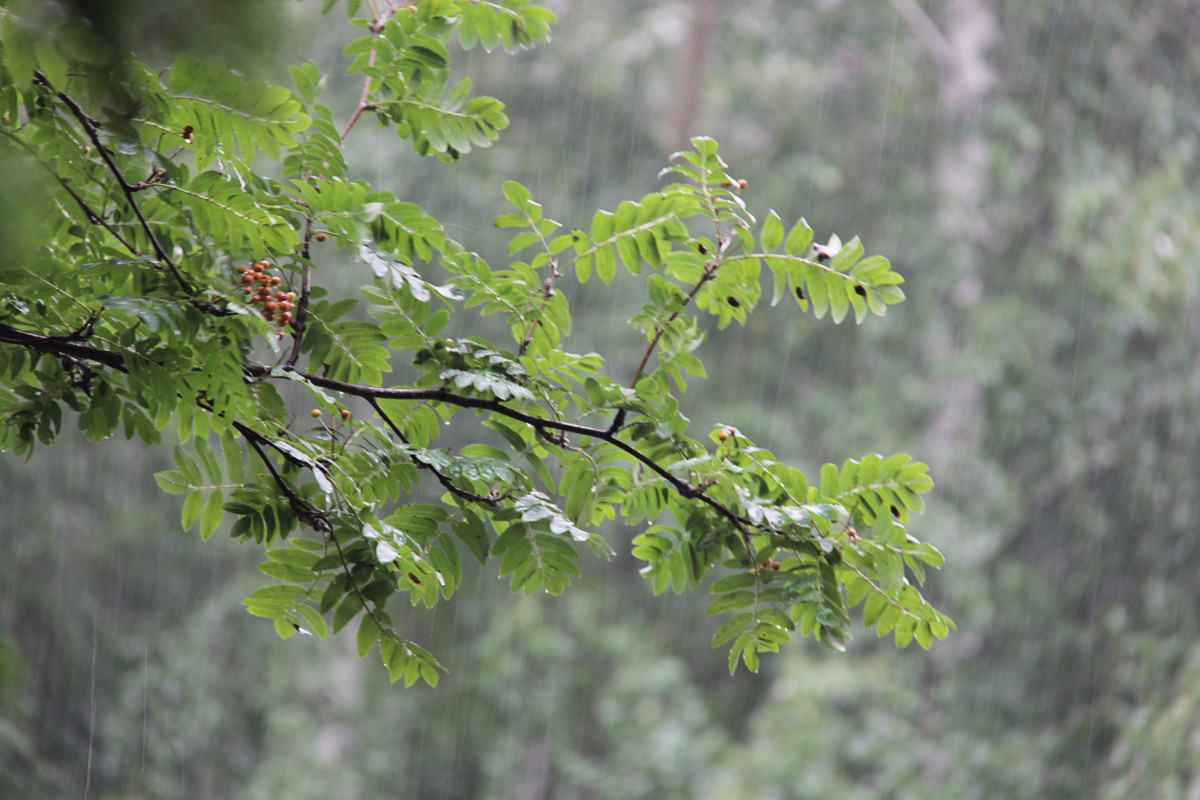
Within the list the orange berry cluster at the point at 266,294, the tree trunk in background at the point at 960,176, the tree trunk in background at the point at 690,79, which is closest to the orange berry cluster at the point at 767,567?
the orange berry cluster at the point at 266,294

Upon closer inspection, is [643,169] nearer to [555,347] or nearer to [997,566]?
[997,566]

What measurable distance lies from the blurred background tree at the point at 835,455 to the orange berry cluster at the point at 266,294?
14.2 ft

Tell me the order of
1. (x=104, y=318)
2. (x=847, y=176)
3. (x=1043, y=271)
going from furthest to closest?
1. (x=847, y=176)
2. (x=1043, y=271)
3. (x=104, y=318)

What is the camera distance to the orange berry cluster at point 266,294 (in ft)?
3.45

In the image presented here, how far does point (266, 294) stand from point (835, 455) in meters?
4.95

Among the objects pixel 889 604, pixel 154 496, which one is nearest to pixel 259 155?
pixel 154 496

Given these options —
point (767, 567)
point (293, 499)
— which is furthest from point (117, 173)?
point (767, 567)

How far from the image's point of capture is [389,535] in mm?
1037

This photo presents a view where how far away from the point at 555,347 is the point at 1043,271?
500 cm

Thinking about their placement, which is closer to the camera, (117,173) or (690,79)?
(117,173)

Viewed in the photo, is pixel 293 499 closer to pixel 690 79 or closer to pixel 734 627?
pixel 734 627

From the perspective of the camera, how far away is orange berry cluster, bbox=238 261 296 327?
3.45 ft

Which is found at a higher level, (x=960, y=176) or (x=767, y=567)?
(x=960, y=176)

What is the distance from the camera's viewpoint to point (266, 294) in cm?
109
